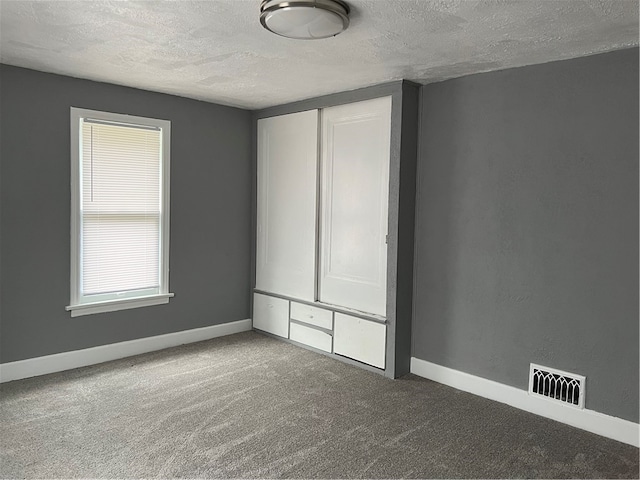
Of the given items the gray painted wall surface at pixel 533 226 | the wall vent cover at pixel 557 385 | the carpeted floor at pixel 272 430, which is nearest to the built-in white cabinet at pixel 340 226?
the gray painted wall surface at pixel 533 226

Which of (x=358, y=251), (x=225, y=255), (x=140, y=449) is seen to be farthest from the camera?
(x=225, y=255)

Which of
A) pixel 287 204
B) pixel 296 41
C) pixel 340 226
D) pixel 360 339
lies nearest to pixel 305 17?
pixel 296 41

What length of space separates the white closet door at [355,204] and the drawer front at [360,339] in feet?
0.39

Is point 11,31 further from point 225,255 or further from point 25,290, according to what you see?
point 225,255

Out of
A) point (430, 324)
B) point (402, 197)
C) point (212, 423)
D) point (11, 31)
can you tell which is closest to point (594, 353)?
point (430, 324)

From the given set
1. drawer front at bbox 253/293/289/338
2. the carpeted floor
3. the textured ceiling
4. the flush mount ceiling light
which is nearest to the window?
the textured ceiling

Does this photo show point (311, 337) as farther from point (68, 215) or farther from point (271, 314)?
point (68, 215)

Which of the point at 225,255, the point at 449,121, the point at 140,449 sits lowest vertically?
the point at 140,449

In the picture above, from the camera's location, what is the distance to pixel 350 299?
413 centimetres

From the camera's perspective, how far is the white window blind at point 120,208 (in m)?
3.92

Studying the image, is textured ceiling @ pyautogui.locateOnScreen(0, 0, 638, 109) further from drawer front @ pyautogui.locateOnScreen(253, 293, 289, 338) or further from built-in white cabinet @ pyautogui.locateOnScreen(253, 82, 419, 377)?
drawer front @ pyautogui.locateOnScreen(253, 293, 289, 338)

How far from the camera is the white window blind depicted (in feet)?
12.9

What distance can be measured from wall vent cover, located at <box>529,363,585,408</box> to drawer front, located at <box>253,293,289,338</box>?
222cm

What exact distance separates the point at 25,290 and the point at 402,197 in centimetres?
282
